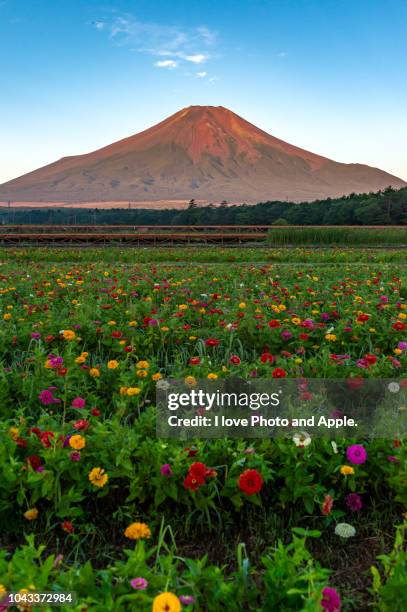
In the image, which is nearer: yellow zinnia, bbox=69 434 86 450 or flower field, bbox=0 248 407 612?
flower field, bbox=0 248 407 612

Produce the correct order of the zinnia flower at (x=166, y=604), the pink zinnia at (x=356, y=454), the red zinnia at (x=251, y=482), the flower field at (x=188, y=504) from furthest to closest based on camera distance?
the pink zinnia at (x=356, y=454), the red zinnia at (x=251, y=482), the flower field at (x=188, y=504), the zinnia flower at (x=166, y=604)

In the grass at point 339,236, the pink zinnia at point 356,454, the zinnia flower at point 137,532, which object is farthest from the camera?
the grass at point 339,236

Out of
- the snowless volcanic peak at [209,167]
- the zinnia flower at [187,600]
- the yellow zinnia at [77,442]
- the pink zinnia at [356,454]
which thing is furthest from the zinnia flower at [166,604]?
the snowless volcanic peak at [209,167]

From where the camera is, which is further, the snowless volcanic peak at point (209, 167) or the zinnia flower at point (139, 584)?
the snowless volcanic peak at point (209, 167)

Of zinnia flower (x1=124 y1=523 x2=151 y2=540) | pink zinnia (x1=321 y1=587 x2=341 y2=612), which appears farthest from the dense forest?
pink zinnia (x1=321 y1=587 x2=341 y2=612)

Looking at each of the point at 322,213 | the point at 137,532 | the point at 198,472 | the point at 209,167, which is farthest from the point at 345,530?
the point at 209,167

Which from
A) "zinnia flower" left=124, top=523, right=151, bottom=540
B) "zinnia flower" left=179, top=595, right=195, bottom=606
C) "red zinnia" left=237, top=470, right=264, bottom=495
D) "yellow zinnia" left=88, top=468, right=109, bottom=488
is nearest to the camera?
"zinnia flower" left=179, top=595, right=195, bottom=606

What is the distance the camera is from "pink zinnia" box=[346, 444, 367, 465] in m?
2.21

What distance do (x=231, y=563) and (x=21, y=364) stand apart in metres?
2.52

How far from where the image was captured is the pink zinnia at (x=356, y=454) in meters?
2.21

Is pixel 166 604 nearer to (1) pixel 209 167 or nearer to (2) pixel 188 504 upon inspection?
(2) pixel 188 504

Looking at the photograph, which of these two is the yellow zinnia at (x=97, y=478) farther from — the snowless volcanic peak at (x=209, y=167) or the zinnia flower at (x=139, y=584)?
the snowless volcanic peak at (x=209, y=167)

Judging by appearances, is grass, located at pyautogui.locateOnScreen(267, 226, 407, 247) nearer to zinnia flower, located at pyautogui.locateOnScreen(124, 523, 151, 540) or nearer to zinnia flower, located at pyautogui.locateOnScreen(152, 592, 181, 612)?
zinnia flower, located at pyautogui.locateOnScreen(124, 523, 151, 540)

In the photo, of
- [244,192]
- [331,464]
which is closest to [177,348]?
[331,464]
